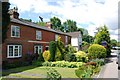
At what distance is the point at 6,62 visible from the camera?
2658 centimetres

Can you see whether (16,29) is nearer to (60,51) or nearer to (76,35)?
(60,51)

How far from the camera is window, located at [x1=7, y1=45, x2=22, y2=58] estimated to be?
2864 cm

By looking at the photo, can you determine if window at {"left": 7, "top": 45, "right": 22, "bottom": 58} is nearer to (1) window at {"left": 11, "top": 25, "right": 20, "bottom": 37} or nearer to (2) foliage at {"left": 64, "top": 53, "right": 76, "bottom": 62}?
(1) window at {"left": 11, "top": 25, "right": 20, "bottom": 37}

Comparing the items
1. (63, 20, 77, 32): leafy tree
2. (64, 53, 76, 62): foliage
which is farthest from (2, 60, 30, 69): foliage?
(63, 20, 77, 32): leafy tree

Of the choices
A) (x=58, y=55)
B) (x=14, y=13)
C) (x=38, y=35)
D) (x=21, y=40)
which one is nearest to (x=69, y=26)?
(x=38, y=35)

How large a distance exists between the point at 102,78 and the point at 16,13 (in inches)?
803

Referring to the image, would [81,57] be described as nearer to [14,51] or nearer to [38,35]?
[14,51]

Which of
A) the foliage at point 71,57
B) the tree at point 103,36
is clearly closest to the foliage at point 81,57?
the foliage at point 71,57

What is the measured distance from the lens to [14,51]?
29516 millimetres

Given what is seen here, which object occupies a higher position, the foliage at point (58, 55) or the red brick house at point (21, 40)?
the red brick house at point (21, 40)

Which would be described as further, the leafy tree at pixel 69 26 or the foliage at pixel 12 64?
the leafy tree at pixel 69 26

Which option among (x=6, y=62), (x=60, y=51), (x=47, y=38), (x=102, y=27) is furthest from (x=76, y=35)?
(x=6, y=62)

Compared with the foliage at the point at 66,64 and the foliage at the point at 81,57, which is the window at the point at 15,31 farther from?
the foliage at the point at 81,57

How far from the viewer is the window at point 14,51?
1128 inches
